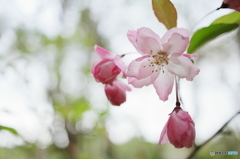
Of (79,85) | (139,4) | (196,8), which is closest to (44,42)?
(79,85)

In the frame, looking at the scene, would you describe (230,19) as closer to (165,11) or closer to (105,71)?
(165,11)

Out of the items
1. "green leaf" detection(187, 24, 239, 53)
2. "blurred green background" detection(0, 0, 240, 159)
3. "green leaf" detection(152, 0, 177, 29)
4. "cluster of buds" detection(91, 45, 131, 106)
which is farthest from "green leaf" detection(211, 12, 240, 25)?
"blurred green background" detection(0, 0, 240, 159)

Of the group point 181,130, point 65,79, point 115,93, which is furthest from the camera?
point 65,79

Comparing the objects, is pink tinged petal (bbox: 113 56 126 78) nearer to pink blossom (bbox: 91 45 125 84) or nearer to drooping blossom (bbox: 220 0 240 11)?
pink blossom (bbox: 91 45 125 84)

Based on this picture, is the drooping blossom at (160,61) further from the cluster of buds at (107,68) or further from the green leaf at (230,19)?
the green leaf at (230,19)

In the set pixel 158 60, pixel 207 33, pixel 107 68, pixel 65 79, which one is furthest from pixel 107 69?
pixel 65 79

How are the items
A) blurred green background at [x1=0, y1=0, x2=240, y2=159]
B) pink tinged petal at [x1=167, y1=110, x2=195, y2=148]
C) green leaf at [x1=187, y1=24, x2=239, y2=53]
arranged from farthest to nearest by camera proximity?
blurred green background at [x1=0, y1=0, x2=240, y2=159], green leaf at [x1=187, y1=24, x2=239, y2=53], pink tinged petal at [x1=167, y1=110, x2=195, y2=148]
